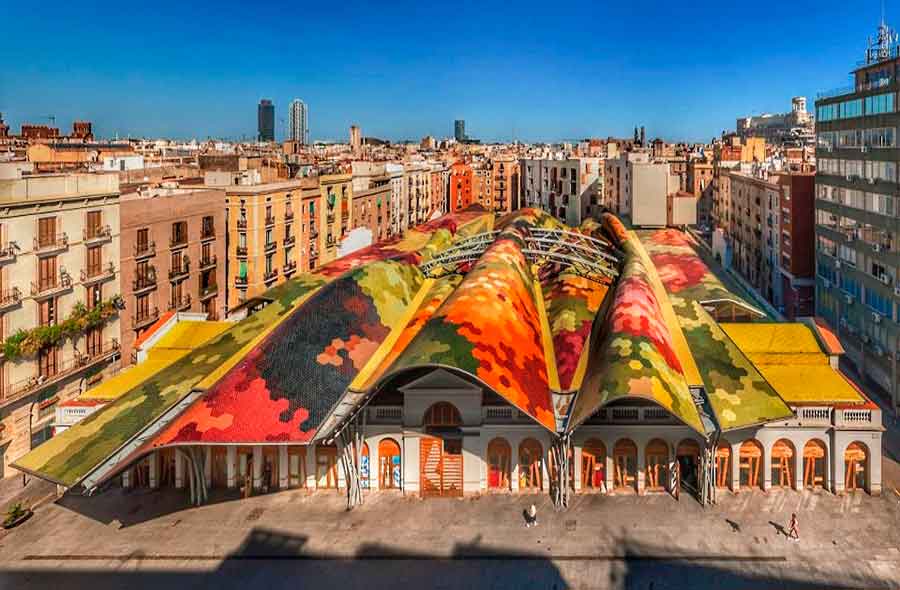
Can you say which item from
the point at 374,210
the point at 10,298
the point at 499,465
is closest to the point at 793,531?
the point at 499,465

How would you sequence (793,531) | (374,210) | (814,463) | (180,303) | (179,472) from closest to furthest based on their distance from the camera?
(793,531), (814,463), (179,472), (180,303), (374,210)

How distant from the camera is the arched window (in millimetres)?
39812

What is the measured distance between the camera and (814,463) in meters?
39.4

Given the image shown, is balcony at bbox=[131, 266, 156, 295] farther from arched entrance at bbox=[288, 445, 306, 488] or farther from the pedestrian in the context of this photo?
the pedestrian

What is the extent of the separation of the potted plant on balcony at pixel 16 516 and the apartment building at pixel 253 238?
1251 inches

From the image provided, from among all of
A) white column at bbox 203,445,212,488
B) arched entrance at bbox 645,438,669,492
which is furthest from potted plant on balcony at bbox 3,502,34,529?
arched entrance at bbox 645,438,669,492

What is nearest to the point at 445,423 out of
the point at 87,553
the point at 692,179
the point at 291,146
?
the point at 87,553

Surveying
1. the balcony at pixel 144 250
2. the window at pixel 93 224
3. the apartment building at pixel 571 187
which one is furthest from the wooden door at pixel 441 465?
the apartment building at pixel 571 187

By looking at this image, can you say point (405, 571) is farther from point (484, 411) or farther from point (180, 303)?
point (180, 303)

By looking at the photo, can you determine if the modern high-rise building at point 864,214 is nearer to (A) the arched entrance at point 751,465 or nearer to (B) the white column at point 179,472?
(A) the arched entrance at point 751,465

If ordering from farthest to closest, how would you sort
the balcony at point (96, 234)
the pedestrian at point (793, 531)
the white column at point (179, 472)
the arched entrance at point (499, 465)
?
the balcony at point (96, 234)
the white column at point (179, 472)
the arched entrance at point (499, 465)
the pedestrian at point (793, 531)

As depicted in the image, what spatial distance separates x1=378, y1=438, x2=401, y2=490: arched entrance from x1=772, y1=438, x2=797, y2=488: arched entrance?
19160mm

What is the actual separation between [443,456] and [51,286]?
90.1 feet

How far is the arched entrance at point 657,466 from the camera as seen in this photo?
39.5 meters
